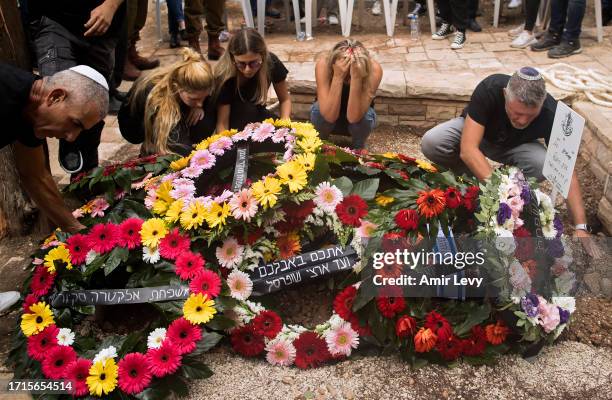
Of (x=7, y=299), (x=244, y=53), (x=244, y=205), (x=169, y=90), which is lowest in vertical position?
(x=7, y=299)

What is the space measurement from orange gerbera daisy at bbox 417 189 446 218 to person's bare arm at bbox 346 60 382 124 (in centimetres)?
148

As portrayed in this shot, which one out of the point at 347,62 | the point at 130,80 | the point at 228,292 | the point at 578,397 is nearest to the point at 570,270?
the point at 578,397

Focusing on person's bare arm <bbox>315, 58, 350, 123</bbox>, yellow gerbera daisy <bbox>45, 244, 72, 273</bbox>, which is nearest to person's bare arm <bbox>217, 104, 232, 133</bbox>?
person's bare arm <bbox>315, 58, 350, 123</bbox>

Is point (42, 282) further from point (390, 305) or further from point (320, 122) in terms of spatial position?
point (320, 122)

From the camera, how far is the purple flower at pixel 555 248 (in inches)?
96.7

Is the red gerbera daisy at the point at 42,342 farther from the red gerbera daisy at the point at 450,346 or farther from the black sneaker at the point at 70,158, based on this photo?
the red gerbera daisy at the point at 450,346

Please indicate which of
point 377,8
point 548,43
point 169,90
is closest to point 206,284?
point 169,90

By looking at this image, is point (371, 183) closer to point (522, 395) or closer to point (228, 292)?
point (228, 292)

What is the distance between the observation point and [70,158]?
3357 mm

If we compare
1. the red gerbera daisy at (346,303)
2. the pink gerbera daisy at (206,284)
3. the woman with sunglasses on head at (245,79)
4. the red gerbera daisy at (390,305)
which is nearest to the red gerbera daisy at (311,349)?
the red gerbera daisy at (346,303)

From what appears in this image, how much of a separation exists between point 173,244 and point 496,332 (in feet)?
4.56

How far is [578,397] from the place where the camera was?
88.4 inches

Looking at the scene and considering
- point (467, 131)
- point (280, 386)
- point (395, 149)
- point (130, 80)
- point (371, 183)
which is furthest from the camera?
point (130, 80)

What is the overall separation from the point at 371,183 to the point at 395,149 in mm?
2006
